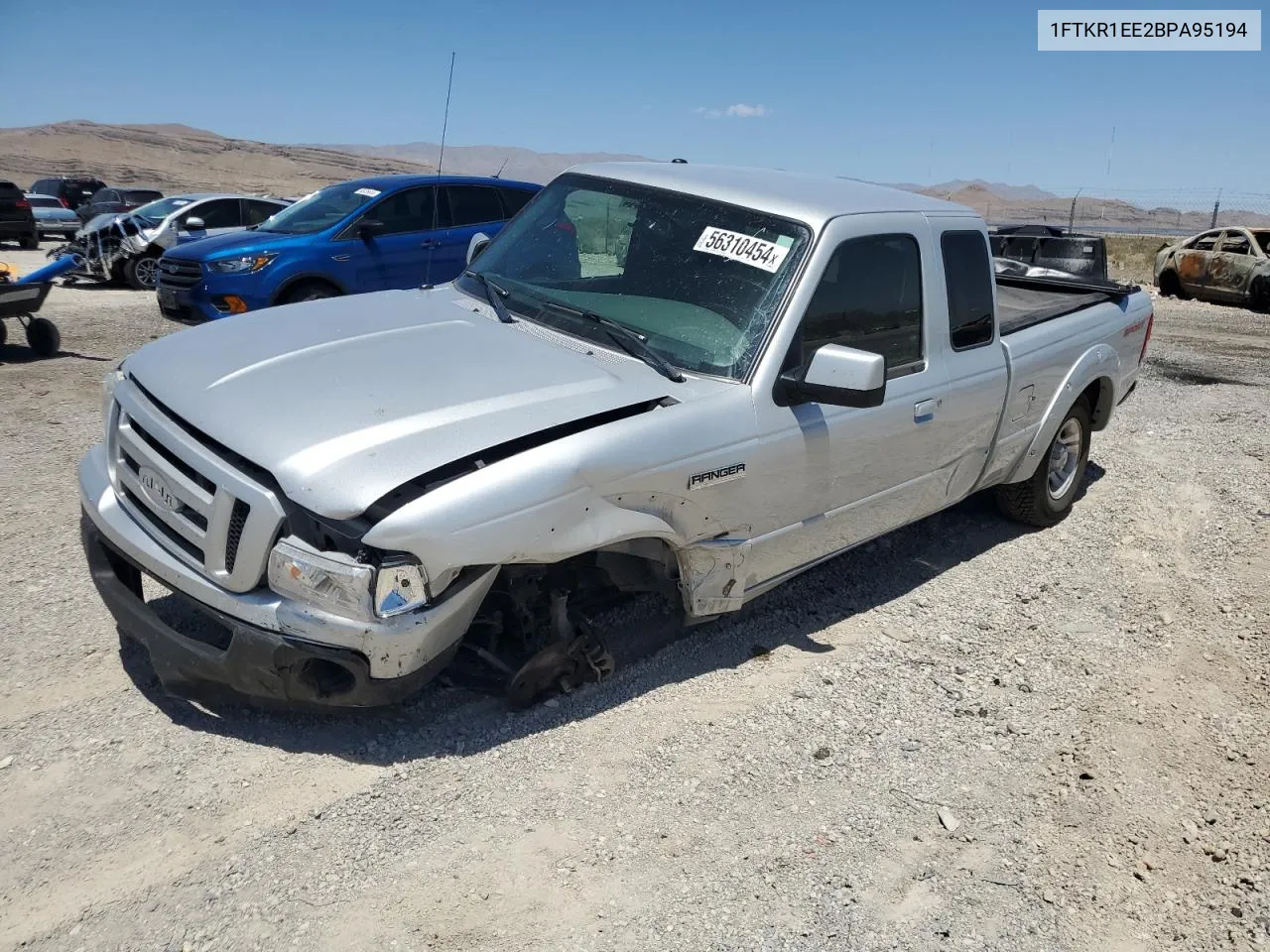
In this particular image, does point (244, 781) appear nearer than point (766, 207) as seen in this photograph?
Yes

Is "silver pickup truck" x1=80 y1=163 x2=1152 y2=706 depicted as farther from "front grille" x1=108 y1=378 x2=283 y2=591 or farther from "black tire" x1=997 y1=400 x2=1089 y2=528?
"black tire" x1=997 y1=400 x2=1089 y2=528

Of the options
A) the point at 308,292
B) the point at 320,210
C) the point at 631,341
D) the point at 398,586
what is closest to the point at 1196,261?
the point at 320,210

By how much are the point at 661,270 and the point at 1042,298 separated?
11.5 ft

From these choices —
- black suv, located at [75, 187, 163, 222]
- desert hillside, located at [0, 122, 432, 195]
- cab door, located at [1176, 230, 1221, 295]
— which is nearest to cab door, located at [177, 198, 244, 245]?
black suv, located at [75, 187, 163, 222]

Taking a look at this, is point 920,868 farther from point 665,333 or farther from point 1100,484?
point 1100,484

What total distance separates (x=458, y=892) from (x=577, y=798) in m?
0.54

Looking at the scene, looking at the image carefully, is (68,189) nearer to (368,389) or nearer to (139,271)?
(139,271)

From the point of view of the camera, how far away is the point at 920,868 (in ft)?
10.0

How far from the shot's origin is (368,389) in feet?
10.9

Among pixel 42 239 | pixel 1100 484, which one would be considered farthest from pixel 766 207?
pixel 42 239

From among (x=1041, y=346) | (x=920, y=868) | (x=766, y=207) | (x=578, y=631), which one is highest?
(x=766, y=207)

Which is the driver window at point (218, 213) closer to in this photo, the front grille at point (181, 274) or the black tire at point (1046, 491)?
the front grille at point (181, 274)

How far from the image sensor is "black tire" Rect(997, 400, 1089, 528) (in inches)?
228

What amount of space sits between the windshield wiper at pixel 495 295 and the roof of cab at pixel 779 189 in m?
0.75
